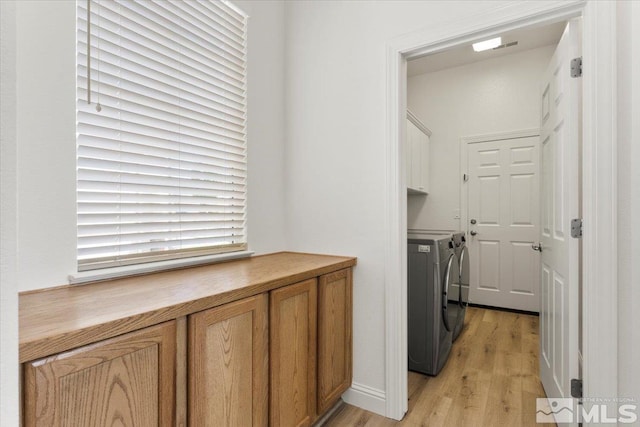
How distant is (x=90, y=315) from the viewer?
89 centimetres

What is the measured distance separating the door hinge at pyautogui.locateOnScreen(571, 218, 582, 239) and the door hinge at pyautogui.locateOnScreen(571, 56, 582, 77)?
69 centimetres

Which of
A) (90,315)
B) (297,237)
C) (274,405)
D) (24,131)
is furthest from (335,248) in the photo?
(24,131)

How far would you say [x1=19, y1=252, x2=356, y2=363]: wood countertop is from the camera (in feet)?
2.53

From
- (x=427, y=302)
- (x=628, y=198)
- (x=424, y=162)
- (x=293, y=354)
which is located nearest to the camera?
(x=628, y=198)

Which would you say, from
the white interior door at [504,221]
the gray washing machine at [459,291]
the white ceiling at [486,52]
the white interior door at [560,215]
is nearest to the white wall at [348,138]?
the white interior door at [560,215]

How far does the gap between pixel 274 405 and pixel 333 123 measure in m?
1.62

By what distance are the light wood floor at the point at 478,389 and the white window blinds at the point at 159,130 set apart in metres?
1.39

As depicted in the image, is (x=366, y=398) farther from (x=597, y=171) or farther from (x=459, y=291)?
(x=597, y=171)

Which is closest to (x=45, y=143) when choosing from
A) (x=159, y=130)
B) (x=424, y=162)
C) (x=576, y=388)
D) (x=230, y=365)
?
(x=159, y=130)

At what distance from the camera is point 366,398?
1962 millimetres

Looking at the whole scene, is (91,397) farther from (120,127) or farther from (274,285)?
(120,127)

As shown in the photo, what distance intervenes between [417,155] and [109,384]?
3358 mm

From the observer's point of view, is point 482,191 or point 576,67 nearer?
point 576,67

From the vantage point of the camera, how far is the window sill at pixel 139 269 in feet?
4.19
